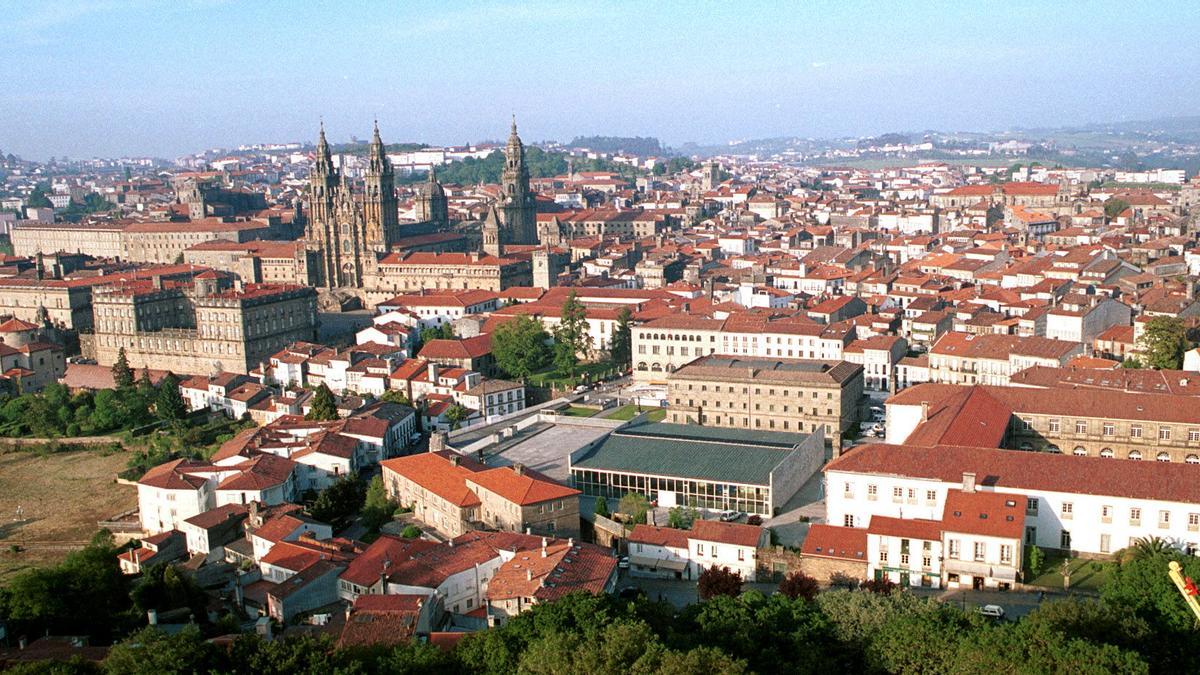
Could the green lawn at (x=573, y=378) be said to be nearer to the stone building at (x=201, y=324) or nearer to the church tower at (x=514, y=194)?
the stone building at (x=201, y=324)

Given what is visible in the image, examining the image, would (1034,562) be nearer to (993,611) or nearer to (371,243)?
(993,611)

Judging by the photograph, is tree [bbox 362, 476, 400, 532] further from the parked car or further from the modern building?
the parked car

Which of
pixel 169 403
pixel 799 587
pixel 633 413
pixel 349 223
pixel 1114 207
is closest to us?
pixel 799 587

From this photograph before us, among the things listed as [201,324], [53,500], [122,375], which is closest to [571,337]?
[201,324]

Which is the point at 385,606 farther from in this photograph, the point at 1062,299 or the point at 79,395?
the point at 1062,299

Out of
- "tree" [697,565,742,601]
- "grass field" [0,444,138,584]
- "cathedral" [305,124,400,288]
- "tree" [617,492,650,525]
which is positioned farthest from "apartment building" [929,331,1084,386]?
"cathedral" [305,124,400,288]
